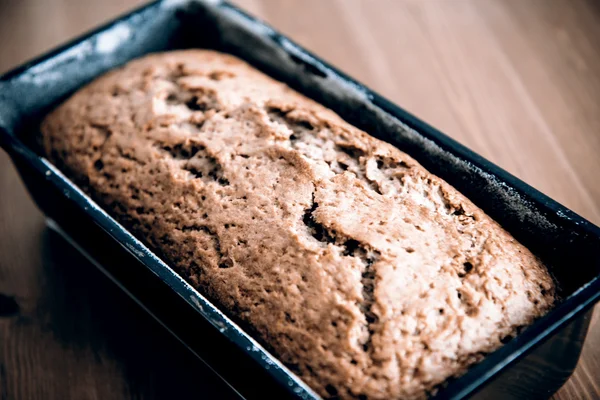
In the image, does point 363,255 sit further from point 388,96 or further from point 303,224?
point 388,96

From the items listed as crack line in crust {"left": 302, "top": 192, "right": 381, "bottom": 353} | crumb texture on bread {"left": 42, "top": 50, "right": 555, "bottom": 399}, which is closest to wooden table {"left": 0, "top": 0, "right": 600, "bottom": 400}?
crumb texture on bread {"left": 42, "top": 50, "right": 555, "bottom": 399}

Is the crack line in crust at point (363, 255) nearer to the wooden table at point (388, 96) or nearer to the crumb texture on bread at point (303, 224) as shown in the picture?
the crumb texture on bread at point (303, 224)

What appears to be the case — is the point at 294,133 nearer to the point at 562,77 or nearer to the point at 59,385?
the point at 59,385

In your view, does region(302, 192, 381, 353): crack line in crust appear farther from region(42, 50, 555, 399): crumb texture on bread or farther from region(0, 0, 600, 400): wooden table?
region(0, 0, 600, 400): wooden table

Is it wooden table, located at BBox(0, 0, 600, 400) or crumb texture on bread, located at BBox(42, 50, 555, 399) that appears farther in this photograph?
wooden table, located at BBox(0, 0, 600, 400)

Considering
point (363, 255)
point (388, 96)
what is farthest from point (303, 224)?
point (388, 96)
